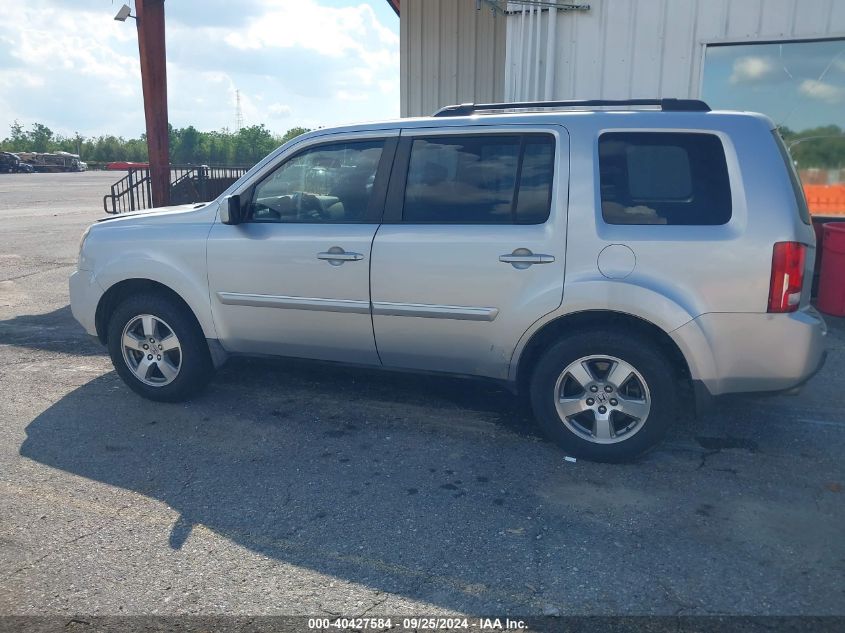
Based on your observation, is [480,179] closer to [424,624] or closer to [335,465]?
[335,465]

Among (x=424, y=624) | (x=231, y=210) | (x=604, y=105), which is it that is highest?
(x=604, y=105)

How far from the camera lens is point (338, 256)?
4.63m

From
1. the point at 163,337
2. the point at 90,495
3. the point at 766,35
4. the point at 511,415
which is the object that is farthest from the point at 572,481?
the point at 766,35

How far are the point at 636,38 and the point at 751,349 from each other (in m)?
5.93

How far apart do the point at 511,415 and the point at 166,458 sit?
226 centimetres

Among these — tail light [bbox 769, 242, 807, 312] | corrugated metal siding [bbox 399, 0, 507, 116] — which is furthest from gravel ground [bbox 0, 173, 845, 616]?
corrugated metal siding [bbox 399, 0, 507, 116]

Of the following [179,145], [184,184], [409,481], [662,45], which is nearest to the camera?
[409,481]

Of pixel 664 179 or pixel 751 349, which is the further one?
pixel 664 179

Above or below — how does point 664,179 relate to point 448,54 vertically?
below

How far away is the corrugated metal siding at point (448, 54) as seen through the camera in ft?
37.9

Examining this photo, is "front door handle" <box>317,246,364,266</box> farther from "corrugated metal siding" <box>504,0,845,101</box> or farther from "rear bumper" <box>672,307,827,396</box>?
"corrugated metal siding" <box>504,0,845,101</box>

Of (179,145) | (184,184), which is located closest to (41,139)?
(179,145)

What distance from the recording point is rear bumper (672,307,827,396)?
390 centimetres

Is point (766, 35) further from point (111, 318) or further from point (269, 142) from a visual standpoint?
point (269, 142)
